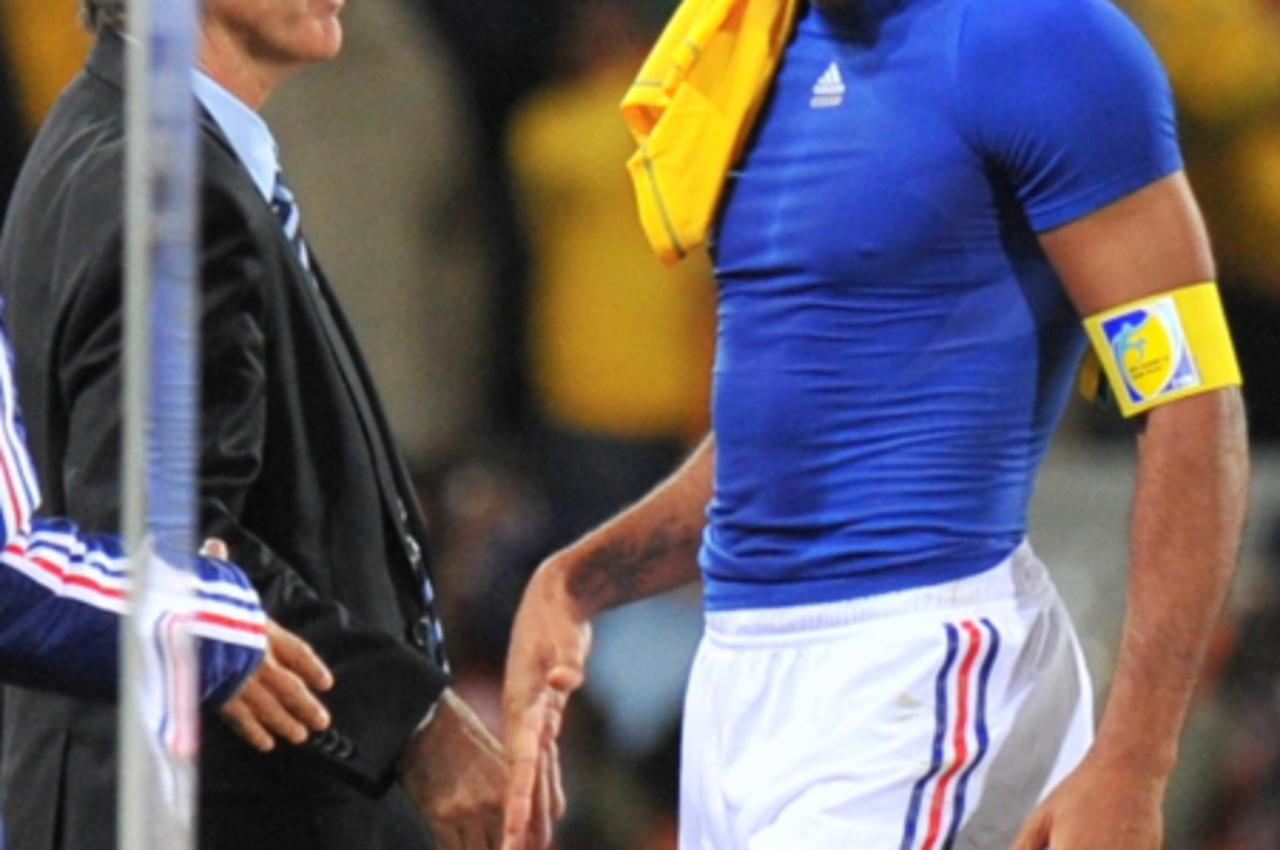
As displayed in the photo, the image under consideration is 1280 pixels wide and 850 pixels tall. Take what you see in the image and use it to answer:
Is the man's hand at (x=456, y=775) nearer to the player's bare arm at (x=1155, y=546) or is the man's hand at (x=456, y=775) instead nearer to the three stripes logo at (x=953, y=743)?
the three stripes logo at (x=953, y=743)

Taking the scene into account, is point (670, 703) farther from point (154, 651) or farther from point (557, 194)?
point (154, 651)

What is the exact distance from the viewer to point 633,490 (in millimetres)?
5395

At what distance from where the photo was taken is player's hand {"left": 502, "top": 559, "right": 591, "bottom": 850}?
8.66 ft

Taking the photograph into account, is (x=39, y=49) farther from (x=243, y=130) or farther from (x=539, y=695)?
(x=539, y=695)

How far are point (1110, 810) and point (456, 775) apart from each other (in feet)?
2.42

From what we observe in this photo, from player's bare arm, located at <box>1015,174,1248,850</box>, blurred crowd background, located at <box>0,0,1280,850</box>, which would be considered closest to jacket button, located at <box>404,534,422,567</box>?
player's bare arm, located at <box>1015,174,1248,850</box>

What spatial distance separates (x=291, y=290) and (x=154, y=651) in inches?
33.3

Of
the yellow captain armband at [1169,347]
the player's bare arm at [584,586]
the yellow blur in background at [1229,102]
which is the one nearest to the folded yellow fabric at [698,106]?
the player's bare arm at [584,586]

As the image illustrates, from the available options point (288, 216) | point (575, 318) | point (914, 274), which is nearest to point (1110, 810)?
point (914, 274)

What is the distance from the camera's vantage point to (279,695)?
240cm

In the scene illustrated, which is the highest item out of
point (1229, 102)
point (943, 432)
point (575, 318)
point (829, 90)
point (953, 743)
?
point (829, 90)

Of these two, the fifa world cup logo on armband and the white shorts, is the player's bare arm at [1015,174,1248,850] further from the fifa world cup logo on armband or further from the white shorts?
the white shorts

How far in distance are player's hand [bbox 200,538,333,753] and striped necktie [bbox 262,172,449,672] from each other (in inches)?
10.7

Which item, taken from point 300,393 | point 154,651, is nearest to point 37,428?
point 300,393
